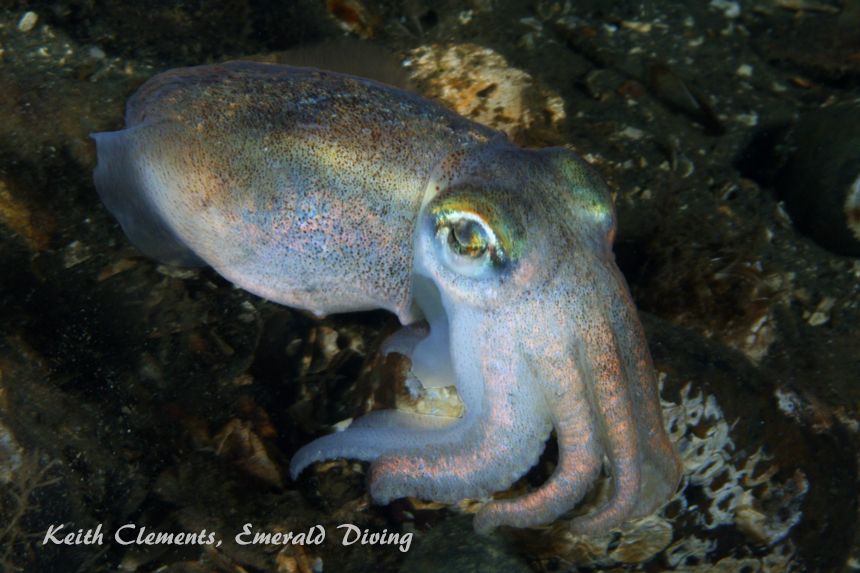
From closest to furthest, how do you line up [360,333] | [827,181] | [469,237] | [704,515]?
[469,237]
[704,515]
[360,333]
[827,181]

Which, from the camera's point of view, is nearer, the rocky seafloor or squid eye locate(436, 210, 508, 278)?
squid eye locate(436, 210, 508, 278)

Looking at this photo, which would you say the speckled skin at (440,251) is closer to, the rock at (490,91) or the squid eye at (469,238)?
the squid eye at (469,238)

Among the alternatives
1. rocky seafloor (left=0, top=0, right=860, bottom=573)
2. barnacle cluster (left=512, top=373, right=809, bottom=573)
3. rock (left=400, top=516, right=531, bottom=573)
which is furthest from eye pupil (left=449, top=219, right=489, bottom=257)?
rock (left=400, top=516, right=531, bottom=573)

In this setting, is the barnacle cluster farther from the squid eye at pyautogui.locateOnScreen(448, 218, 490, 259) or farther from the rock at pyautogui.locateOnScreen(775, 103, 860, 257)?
the rock at pyautogui.locateOnScreen(775, 103, 860, 257)

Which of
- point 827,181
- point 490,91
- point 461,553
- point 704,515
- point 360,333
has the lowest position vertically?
point 461,553

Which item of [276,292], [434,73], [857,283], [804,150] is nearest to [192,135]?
[276,292]

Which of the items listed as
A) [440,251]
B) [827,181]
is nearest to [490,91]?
[440,251]

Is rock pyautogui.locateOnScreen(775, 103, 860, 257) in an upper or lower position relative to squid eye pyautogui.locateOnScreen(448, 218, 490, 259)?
lower

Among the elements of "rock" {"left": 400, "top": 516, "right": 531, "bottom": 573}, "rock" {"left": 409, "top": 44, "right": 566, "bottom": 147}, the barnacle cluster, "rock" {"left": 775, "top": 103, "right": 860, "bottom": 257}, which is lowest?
"rock" {"left": 400, "top": 516, "right": 531, "bottom": 573}

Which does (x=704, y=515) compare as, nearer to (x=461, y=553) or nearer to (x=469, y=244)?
(x=461, y=553)
